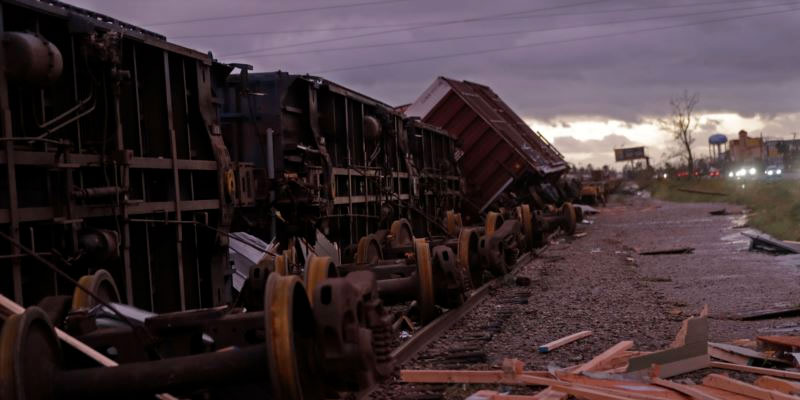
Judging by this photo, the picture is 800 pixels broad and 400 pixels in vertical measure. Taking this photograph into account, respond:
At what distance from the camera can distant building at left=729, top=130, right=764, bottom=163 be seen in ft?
297

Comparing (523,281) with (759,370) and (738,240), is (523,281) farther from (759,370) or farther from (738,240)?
(738,240)

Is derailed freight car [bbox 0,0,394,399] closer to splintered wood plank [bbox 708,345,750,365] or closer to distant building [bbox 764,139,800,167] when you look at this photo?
splintered wood plank [bbox 708,345,750,365]

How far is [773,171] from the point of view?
206 feet

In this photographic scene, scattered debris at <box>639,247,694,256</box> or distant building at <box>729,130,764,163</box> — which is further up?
distant building at <box>729,130,764,163</box>

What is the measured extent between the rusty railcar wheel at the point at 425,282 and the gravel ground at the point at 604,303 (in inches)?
12.9

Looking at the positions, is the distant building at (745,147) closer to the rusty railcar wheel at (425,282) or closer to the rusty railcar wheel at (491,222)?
the rusty railcar wheel at (491,222)

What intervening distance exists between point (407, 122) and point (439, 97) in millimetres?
6360

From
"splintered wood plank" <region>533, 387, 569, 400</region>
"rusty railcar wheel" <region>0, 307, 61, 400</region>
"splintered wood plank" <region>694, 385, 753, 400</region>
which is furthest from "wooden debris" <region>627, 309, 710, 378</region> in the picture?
"rusty railcar wheel" <region>0, 307, 61, 400</region>

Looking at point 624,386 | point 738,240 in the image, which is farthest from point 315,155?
point 738,240

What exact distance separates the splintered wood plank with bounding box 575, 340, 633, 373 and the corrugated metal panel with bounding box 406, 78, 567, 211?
14662 millimetres

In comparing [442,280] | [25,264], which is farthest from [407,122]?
[25,264]

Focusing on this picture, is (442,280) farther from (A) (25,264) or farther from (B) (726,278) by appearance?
(B) (726,278)

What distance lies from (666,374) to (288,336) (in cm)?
331

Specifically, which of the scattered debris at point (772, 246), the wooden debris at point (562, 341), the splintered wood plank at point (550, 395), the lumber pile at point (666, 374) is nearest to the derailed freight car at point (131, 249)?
the splintered wood plank at point (550, 395)
